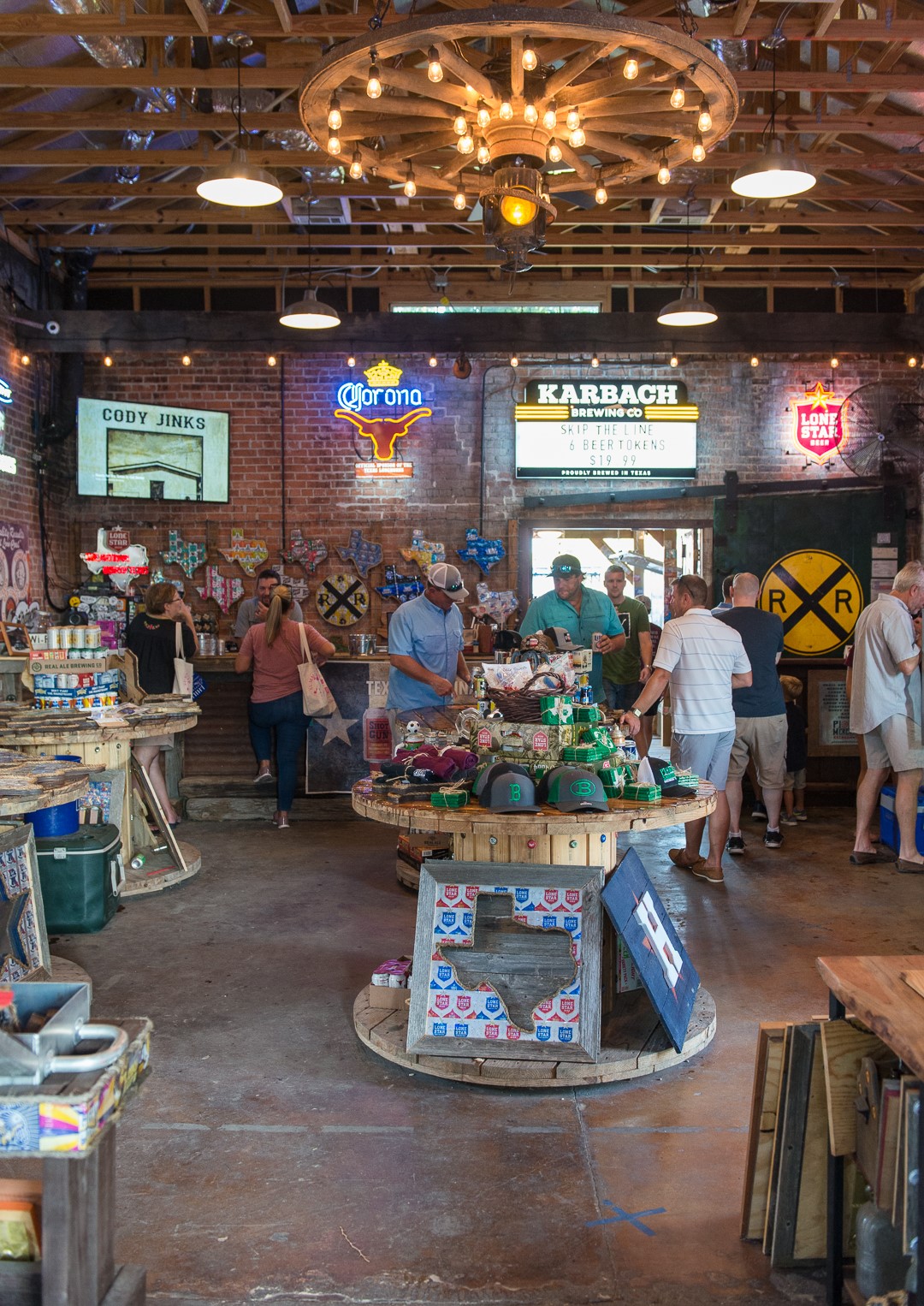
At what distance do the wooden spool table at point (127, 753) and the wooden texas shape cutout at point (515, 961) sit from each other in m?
2.74

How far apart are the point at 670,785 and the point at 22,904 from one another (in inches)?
100

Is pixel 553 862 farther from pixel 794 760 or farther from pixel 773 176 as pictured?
pixel 794 760

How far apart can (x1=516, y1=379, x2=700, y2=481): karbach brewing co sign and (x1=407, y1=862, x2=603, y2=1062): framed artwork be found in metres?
7.57

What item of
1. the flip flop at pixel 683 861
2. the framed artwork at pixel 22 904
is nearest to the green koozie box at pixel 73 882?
the framed artwork at pixel 22 904

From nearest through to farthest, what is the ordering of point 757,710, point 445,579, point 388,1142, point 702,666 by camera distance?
point 388,1142 < point 702,666 < point 445,579 < point 757,710

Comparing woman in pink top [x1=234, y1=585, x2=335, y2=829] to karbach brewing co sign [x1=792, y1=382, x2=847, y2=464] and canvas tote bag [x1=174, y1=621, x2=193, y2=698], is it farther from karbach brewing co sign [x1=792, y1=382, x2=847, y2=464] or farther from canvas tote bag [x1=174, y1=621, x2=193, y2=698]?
karbach brewing co sign [x1=792, y1=382, x2=847, y2=464]

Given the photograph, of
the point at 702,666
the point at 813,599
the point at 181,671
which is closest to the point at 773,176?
the point at 702,666

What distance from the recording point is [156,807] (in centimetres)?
636

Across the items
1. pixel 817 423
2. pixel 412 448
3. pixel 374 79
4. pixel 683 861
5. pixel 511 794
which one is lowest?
pixel 683 861

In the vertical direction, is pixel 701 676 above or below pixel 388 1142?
above

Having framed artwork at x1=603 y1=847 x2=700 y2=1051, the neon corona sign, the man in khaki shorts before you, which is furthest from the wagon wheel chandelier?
the neon corona sign

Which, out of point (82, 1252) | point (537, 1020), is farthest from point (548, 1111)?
point (82, 1252)

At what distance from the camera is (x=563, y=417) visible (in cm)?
1084

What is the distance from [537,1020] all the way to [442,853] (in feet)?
7.20
